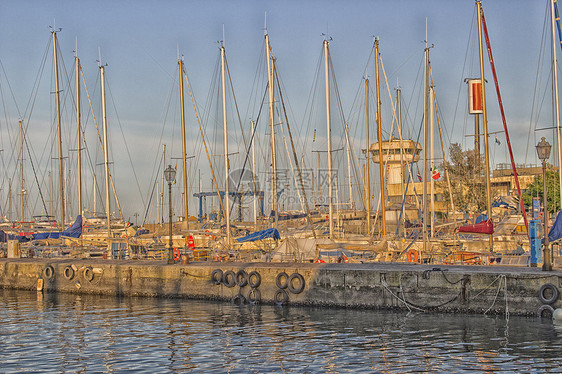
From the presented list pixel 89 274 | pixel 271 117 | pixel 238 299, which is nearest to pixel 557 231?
pixel 238 299

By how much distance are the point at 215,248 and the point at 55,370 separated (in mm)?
21866

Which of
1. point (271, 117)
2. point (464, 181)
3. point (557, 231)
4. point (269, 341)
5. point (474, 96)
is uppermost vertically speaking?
point (474, 96)

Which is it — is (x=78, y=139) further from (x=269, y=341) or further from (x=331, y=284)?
(x=269, y=341)

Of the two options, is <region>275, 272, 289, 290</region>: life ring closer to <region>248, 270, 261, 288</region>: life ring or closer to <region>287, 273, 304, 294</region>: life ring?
<region>287, 273, 304, 294</region>: life ring

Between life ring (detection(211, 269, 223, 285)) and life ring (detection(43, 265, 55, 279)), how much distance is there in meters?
11.3

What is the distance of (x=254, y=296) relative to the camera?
29.7 meters

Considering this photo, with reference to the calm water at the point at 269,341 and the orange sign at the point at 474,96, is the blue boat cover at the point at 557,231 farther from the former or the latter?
the orange sign at the point at 474,96

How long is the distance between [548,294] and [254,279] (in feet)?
40.1

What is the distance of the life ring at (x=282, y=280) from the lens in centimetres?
2891

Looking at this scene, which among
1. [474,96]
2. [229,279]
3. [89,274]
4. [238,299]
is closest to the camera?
[238,299]

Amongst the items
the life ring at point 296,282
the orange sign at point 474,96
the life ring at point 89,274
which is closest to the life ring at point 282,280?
the life ring at point 296,282

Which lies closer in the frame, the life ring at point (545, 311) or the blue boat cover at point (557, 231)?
the life ring at point (545, 311)

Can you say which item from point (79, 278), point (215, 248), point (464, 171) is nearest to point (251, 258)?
point (215, 248)

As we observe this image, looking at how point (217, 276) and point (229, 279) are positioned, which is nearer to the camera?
point (229, 279)
